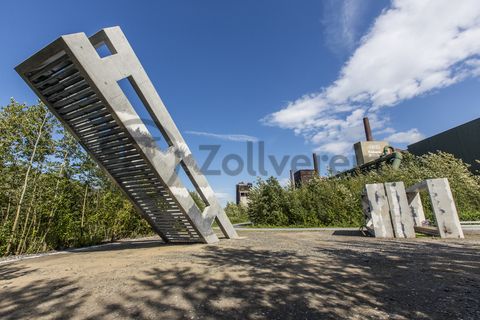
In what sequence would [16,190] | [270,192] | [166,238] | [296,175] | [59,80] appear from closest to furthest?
[59,80]
[16,190]
[166,238]
[270,192]
[296,175]

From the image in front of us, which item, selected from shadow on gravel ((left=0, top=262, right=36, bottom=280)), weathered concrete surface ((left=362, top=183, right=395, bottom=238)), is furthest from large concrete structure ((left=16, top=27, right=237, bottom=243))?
weathered concrete surface ((left=362, top=183, right=395, bottom=238))

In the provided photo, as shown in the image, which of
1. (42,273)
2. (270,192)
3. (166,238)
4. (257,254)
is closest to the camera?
(42,273)

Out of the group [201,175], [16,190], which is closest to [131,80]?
[201,175]

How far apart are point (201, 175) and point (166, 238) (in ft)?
8.06

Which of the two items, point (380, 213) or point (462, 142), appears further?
point (462, 142)

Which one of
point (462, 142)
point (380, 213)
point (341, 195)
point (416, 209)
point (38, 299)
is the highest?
point (462, 142)

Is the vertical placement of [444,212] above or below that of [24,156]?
below

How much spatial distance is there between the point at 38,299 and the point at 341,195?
13.3 metres

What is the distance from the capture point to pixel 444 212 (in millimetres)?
6535

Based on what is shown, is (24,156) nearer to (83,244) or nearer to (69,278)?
(83,244)

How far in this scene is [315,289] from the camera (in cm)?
277

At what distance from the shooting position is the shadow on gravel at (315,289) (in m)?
2.21

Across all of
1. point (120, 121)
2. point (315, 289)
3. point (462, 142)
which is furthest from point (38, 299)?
point (462, 142)

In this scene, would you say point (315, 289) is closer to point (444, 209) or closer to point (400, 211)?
point (400, 211)
